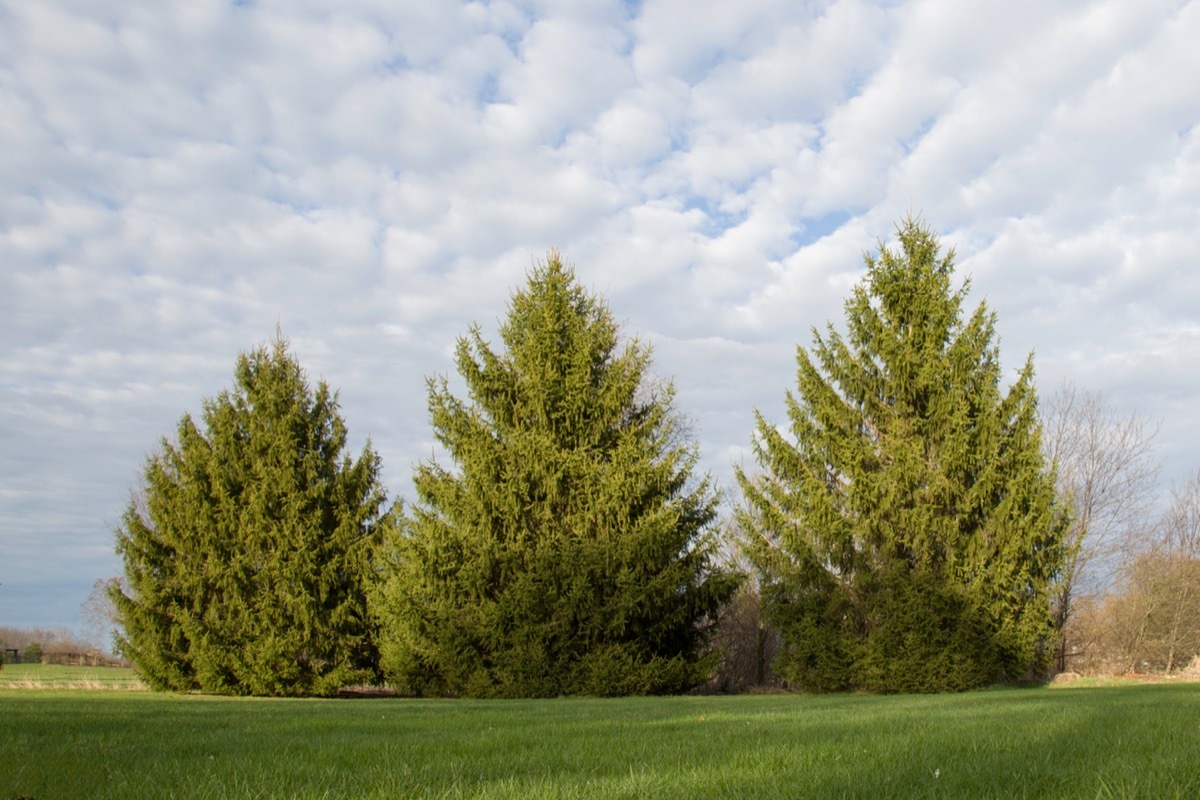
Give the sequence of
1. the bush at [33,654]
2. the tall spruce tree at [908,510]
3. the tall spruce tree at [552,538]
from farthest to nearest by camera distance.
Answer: the bush at [33,654]
the tall spruce tree at [908,510]
the tall spruce tree at [552,538]

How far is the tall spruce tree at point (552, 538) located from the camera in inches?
694

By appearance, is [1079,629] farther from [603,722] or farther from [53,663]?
[53,663]

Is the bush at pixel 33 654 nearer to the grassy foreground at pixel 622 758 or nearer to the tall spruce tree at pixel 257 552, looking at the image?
the tall spruce tree at pixel 257 552

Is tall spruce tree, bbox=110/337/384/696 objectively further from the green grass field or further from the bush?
the bush

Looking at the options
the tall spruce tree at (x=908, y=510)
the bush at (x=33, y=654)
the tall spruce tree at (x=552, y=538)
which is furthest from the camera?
the bush at (x=33, y=654)

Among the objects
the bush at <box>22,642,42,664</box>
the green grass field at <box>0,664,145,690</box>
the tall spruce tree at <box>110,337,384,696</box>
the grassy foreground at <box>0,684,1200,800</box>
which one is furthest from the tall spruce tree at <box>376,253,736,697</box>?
the bush at <box>22,642,42,664</box>

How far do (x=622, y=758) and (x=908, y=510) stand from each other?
661 inches

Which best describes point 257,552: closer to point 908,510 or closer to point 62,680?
point 62,680

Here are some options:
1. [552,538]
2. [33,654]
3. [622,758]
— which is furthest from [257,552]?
[33,654]

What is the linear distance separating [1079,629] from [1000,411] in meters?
11.6

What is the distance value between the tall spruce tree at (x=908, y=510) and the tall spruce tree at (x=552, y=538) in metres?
2.67

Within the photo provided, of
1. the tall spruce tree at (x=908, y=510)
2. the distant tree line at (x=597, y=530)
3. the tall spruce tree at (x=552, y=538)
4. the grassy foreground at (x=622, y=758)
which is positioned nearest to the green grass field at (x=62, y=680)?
the distant tree line at (x=597, y=530)

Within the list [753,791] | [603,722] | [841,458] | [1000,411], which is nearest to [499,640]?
[841,458]

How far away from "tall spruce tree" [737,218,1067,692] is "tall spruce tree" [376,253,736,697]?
2.67 m
